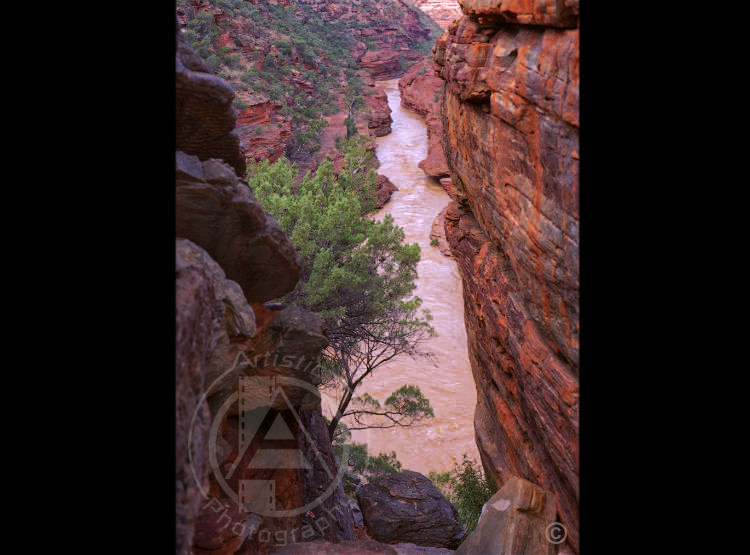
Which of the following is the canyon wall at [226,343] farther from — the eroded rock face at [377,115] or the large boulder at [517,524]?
the eroded rock face at [377,115]

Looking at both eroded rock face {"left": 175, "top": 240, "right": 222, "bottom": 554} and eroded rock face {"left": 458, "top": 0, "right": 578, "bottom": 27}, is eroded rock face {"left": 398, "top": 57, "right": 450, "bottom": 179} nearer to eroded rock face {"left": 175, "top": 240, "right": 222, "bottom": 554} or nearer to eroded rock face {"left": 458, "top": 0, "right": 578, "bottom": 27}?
eroded rock face {"left": 458, "top": 0, "right": 578, "bottom": 27}

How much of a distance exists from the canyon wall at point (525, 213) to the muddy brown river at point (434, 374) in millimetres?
5087

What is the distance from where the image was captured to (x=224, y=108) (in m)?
5.09

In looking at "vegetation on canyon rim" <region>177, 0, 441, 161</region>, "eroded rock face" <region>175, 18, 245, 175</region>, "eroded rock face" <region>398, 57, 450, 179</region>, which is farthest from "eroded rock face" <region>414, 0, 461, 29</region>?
"eroded rock face" <region>175, 18, 245, 175</region>

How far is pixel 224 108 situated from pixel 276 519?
497 cm

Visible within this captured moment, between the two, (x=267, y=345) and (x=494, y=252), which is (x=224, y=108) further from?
(x=494, y=252)

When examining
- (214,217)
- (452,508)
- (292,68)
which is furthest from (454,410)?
(292,68)

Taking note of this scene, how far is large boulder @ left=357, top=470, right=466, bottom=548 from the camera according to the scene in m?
9.54

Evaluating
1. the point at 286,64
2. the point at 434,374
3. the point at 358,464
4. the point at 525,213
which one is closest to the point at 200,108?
the point at 525,213

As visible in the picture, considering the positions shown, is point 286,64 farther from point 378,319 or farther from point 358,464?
point 358,464

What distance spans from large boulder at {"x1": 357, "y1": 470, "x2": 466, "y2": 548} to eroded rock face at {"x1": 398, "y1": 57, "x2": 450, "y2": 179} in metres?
21.8

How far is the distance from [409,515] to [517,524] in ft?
10.3

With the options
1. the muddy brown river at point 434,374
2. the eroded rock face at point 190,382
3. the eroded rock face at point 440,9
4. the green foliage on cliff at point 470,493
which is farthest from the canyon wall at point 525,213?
the eroded rock face at point 440,9
